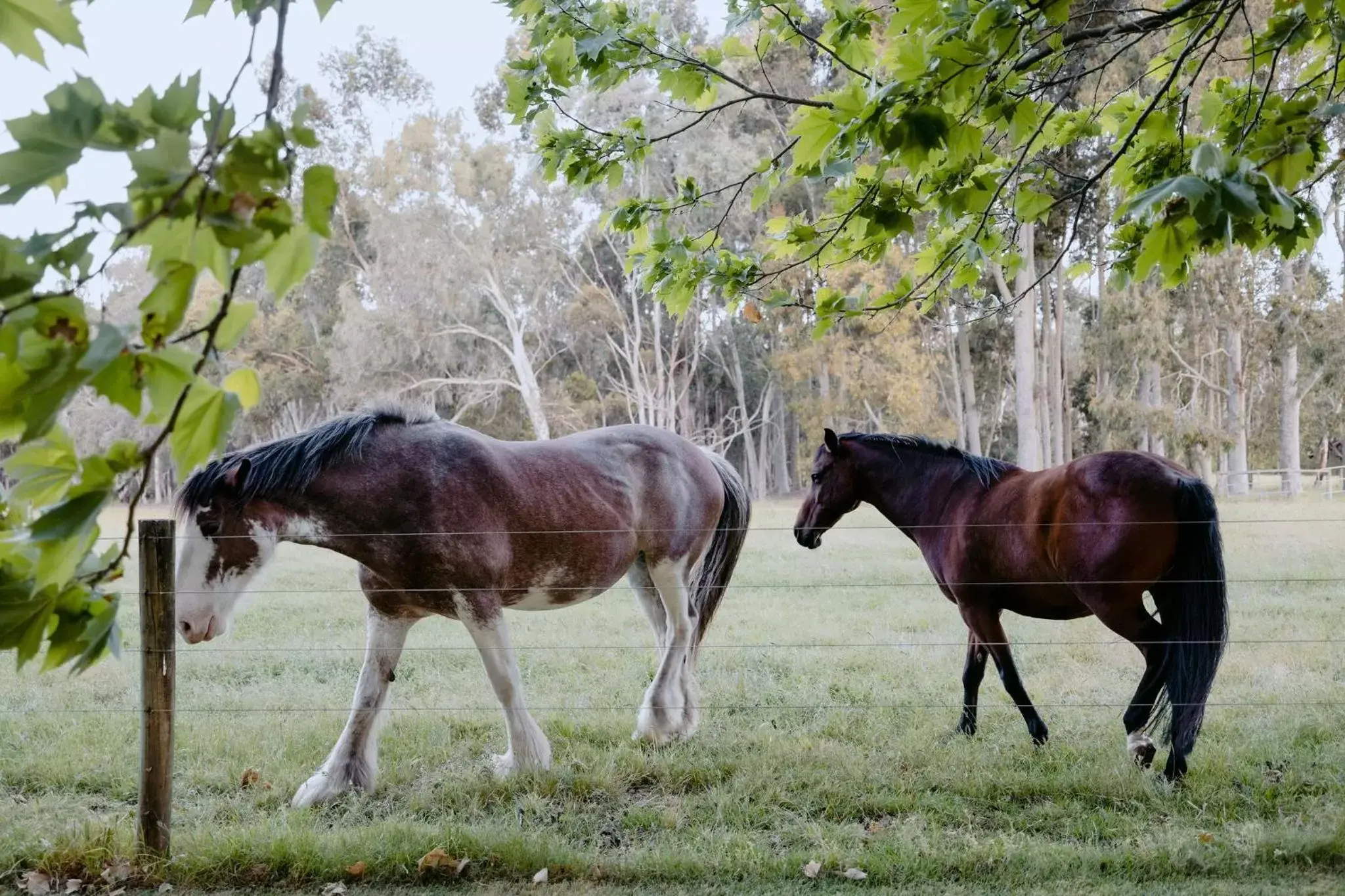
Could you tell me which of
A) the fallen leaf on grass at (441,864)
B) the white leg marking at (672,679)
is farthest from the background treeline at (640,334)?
the fallen leaf on grass at (441,864)

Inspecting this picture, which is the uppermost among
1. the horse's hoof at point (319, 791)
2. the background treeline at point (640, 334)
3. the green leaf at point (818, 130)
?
the background treeline at point (640, 334)

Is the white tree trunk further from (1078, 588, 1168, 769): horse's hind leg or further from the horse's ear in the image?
the horse's ear

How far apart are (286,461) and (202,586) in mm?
507

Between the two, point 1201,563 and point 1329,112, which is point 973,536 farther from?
point 1329,112

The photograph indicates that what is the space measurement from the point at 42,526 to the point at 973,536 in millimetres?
3709

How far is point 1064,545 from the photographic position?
11.6 feet

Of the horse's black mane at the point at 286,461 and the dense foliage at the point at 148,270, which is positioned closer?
the dense foliage at the point at 148,270

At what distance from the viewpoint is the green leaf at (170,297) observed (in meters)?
0.63

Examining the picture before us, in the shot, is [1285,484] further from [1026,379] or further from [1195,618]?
[1195,618]

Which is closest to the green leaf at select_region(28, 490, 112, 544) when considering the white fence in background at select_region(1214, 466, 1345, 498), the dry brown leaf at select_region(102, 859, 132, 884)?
the dry brown leaf at select_region(102, 859, 132, 884)

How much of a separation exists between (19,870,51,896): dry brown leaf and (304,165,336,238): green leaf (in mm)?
3027

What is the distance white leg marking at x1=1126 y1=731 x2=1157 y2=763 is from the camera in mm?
3480

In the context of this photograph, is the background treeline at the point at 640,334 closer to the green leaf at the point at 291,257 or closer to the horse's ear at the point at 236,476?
the horse's ear at the point at 236,476

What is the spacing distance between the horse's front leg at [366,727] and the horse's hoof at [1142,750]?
2.78 metres
